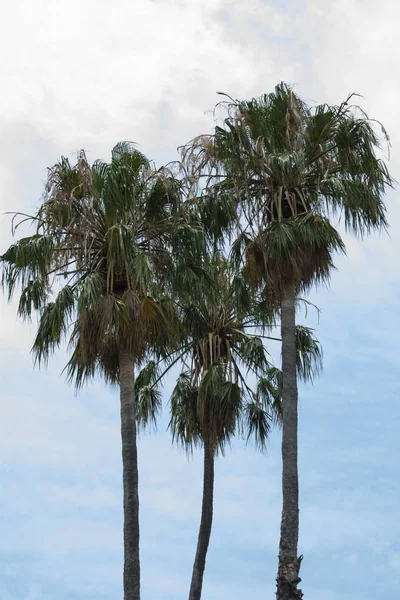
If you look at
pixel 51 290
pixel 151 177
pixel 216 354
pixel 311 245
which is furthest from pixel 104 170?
pixel 216 354

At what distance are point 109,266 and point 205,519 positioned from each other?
29.1 ft

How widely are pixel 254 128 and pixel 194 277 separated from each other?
3.58 m

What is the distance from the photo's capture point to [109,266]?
2706 centimetres

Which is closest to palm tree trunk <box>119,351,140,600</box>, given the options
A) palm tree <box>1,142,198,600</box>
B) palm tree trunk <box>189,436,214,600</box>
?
palm tree <box>1,142,198,600</box>

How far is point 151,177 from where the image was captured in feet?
92.4

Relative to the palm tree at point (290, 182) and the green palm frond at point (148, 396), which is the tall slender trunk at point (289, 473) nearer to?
the palm tree at point (290, 182)

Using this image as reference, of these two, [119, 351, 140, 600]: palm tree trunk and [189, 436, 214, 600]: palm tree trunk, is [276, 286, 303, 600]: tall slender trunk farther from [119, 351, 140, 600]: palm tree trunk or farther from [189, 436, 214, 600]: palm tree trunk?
[189, 436, 214, 600]: palm tree trunk

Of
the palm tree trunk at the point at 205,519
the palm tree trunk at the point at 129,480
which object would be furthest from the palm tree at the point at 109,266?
the palm tree trunk at the point at 205,519

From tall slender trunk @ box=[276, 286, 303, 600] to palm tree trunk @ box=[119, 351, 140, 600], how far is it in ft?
9.29

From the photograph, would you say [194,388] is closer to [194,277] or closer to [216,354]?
[216,354]

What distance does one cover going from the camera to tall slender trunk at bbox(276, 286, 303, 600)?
83.2ft

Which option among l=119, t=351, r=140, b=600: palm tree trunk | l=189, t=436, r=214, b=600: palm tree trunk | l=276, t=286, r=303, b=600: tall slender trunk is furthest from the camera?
l=189, t=436, r=214, b=600: palm tree trunk

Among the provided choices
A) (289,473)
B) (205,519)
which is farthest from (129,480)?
(205,519)

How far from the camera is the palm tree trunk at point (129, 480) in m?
25.6
